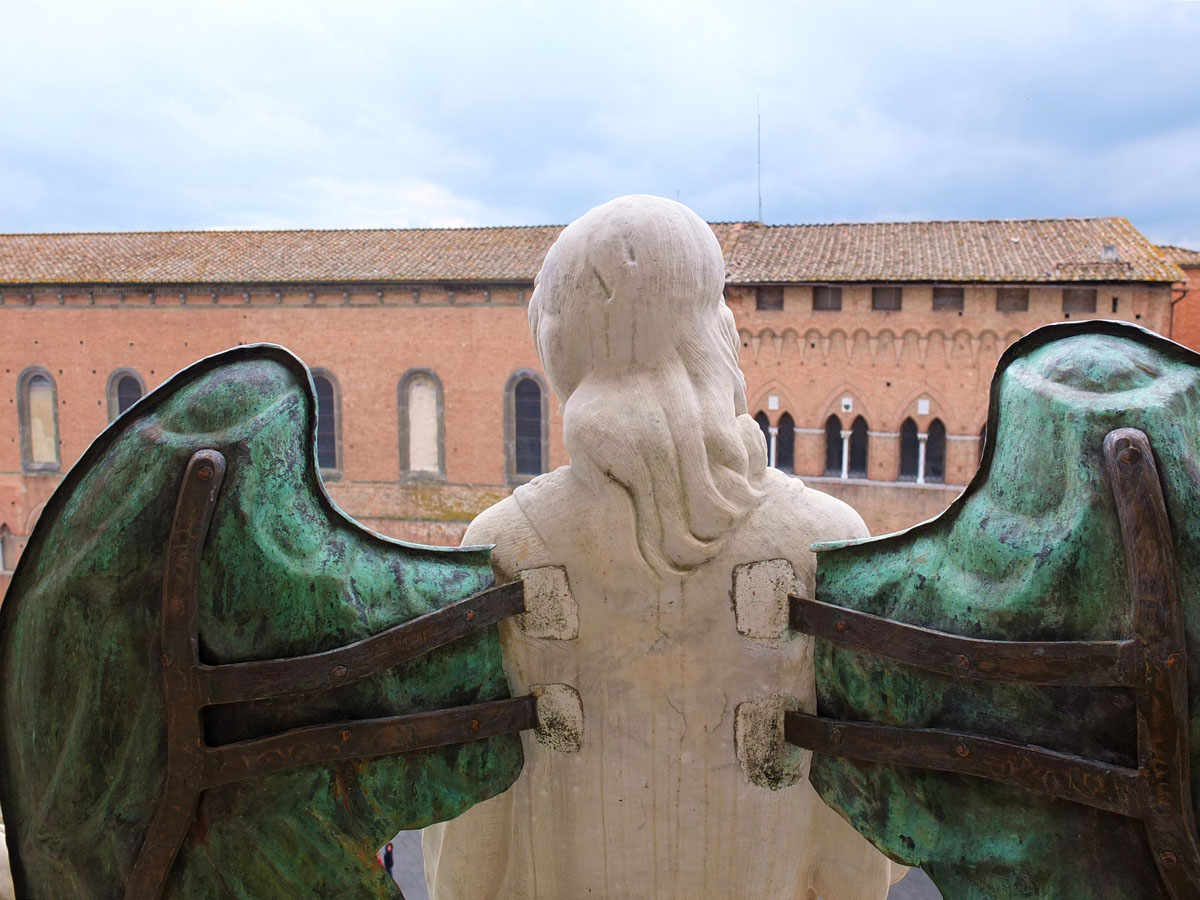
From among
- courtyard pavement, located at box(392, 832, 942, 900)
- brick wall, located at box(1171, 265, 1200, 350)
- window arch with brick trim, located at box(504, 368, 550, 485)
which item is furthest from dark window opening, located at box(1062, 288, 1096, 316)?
courtyard pavement, located at box(392, 832, 942, 900)

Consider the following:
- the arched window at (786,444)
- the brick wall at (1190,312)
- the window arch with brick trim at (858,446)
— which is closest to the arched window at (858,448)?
the window arch with brick trim at (858,446)

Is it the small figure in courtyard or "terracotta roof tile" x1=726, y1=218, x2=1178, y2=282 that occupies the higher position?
"terracotta roof tile" x1=726, y1=218, x2=1178, y2=282

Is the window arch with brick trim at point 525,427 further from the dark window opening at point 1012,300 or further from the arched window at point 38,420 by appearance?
the arched window at point 38,420

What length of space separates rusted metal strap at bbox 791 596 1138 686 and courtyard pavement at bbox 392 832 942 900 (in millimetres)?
6122

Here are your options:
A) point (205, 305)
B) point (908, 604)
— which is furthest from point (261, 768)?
point (205, 305)

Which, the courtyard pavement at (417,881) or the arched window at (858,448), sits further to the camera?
the arched window at (858,448)

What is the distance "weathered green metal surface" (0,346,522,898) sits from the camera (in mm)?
1159

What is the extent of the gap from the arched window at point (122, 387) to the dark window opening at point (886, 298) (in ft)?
41.7

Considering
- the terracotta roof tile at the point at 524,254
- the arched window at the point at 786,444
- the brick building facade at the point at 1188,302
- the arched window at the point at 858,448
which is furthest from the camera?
the brick building facade at the point at 1188,302

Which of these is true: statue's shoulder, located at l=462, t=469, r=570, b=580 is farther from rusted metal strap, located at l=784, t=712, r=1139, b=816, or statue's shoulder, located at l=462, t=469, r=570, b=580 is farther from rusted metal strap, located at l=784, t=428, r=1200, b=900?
rusted metal strap, located at l=784, t=428, r=1200, b=900

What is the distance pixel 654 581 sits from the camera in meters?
1.31

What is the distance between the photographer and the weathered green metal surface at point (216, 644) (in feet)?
3.80

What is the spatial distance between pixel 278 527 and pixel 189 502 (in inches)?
4.7

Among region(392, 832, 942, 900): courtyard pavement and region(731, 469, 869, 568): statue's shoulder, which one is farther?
region(392, 832, 942, 900): courtyard pavement
